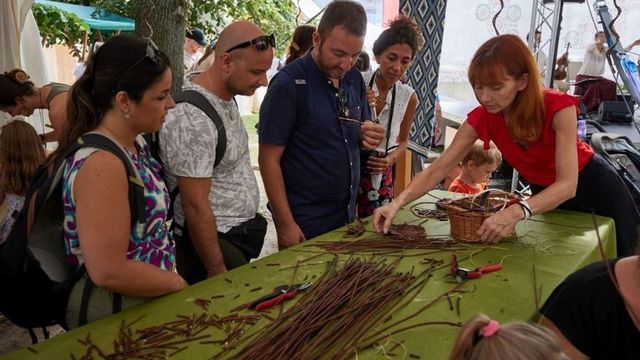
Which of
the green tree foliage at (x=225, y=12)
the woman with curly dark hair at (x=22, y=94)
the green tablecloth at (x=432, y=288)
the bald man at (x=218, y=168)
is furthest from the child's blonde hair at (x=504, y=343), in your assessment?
the green tree foliage at (x=225, y=12)

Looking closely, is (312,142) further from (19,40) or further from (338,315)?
(19,40)

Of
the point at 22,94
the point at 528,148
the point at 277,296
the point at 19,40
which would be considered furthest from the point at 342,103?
the point at 19,40

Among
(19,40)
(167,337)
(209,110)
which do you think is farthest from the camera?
(19,40)

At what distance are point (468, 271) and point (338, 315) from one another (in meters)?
0.59

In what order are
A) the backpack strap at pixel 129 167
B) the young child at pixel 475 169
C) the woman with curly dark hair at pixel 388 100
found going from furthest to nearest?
the young child at pixel 475 169, the woman with curly dark hair at pixel 388 100, the backpack strap at pixel 129 167

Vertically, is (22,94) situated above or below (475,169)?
above

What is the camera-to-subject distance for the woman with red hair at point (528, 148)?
84.8 inches

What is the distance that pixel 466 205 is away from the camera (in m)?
2.26

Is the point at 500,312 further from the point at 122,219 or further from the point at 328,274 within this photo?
the point at 122,219

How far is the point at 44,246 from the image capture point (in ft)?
5.23

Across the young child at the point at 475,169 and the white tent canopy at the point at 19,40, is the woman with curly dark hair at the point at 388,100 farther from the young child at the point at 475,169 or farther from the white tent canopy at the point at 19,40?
the white tent canopy at the point at 19,40

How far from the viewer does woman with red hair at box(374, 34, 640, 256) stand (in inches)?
84.8

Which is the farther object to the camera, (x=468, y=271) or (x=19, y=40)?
(x=19, y=40)

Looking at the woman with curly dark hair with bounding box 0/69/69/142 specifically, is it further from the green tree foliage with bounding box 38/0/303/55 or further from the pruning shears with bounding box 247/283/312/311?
the green tree foliage with bounding box 38/0/303/55
